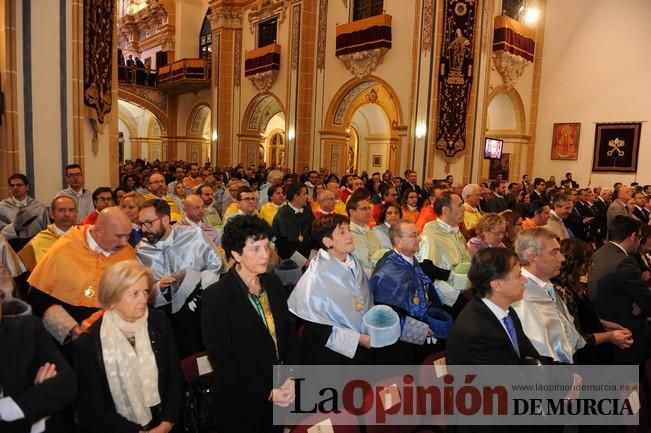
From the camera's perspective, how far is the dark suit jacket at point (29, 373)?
1.78 m

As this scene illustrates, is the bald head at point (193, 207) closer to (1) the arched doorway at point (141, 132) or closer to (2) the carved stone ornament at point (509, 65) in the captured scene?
(2) the carved stone ornament at point (509, 65)

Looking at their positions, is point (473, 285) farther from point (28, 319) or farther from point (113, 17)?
point (113, 17)

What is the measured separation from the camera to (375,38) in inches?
513

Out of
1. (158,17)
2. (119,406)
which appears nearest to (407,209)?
(119,406)

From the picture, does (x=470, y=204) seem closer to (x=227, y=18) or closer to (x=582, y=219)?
(x=582, y=219)

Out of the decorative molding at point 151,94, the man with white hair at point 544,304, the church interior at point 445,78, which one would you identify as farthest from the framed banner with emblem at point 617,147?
the decorative molding at point 151,94

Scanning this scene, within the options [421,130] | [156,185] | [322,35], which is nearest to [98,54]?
[156,185]

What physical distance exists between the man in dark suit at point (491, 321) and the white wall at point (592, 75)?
1240cm

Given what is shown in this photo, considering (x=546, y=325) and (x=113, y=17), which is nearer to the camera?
(x=546, y=325)

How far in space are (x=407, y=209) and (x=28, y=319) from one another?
557 cm

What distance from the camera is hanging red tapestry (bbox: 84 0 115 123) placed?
6887 mm

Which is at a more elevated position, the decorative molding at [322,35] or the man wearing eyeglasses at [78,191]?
the decorative molding at [322,35]

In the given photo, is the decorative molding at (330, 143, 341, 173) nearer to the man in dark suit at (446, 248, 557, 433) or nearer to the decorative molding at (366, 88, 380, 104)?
the decorative molding at (366, 88, 380, 104)

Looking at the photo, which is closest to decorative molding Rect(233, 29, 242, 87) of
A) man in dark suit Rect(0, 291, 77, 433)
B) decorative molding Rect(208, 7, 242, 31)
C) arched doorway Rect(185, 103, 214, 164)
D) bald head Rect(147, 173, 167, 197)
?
decorative molding Rect(208, 7, 242, 31)
